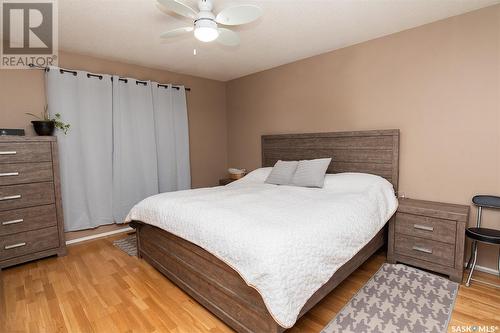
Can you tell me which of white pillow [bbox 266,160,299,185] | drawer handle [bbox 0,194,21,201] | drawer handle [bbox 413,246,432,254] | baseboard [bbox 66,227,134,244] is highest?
white pillow [bbox 266,160,299,185]

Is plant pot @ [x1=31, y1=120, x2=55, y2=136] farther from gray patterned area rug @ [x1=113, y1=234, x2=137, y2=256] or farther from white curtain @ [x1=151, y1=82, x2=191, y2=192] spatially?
gray patterned area rug @ [x1=113, y1=234, x2=137, y2=256]

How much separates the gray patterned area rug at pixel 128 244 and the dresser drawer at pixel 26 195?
0.90m

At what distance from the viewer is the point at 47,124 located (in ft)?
9.29

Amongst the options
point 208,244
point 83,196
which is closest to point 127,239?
point 83,196

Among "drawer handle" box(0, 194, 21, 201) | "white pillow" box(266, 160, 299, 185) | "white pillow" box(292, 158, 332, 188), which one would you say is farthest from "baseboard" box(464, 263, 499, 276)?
"drawer handle" box(0, 194, 21, 201)

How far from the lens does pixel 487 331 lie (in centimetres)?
168

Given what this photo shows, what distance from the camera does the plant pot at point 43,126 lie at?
2789 millimetres

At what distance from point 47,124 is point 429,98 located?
4021 millimetres

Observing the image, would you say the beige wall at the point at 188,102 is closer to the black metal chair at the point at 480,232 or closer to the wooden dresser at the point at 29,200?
the wooden dresser at the point at 29,200

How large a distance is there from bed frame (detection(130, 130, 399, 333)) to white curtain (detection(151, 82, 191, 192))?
4.36 ft

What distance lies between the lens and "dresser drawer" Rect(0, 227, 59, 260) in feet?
8.53

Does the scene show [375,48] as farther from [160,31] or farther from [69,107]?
[69,107]

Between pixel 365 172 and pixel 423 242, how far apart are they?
3.08 ft

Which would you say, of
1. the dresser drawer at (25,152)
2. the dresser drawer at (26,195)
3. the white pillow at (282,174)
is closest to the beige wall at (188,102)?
the dresser drawer at (25,152)
